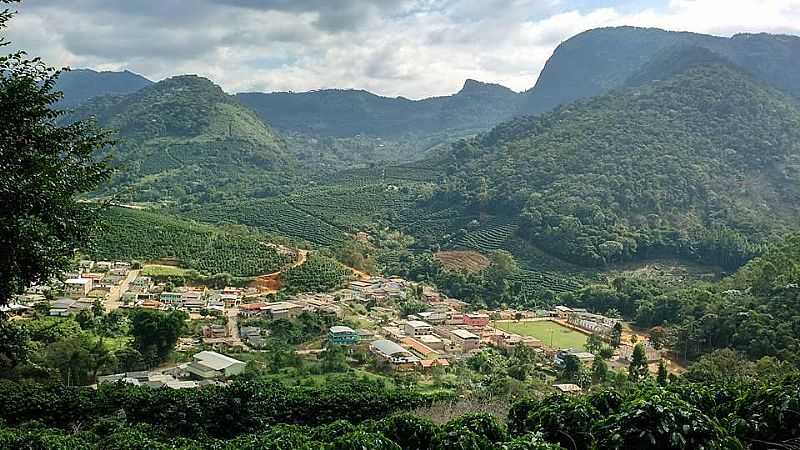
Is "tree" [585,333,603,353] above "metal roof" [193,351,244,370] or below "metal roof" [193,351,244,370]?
below

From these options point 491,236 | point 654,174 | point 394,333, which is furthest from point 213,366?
point 654,174

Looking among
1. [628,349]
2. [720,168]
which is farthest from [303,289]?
[720,168]

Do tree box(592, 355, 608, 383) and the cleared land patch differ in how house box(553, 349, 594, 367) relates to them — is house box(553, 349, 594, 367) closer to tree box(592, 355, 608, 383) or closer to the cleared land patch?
tree box(592, 355, 608, 383)

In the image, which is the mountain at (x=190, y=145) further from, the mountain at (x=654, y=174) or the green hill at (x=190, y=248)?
the mountain at (x=654, y=174)

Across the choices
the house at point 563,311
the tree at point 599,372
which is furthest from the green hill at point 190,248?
the tree at point 599,372

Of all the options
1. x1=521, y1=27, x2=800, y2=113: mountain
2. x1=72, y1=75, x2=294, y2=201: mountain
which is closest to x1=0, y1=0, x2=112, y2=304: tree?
x1=72, y1=75, x2=294, y2=201: mountain

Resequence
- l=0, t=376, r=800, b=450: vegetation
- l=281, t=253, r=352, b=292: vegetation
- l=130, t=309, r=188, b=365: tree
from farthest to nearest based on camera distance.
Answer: l=281, t=253, r=352, b=292: vegetation
l=130, t=309, r=188, b=365: tree
l=0, t=376, r=800, b=450: vegetation

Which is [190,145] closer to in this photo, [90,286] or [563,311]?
[90,286]
